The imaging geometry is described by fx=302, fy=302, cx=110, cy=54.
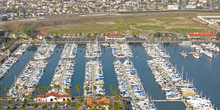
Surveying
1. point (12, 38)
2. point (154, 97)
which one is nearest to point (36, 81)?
point (154, 97)

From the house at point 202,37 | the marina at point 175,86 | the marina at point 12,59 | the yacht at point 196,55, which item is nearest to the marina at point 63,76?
the marina at point 12,59

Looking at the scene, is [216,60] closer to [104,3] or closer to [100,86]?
[100,86]

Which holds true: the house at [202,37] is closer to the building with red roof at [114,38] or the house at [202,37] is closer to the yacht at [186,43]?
the yacht at [186,43]

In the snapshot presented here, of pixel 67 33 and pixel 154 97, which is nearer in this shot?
pixel 154 97

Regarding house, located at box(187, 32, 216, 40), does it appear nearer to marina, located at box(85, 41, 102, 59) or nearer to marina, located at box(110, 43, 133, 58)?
marina, located at box(110, 43, 133, 58)

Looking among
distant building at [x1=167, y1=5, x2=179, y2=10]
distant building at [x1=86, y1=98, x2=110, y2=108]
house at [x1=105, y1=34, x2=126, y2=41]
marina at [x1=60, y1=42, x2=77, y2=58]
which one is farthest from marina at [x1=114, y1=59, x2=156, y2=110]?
distant building at [x1=167, y1=5, x2=179, y2=10]
